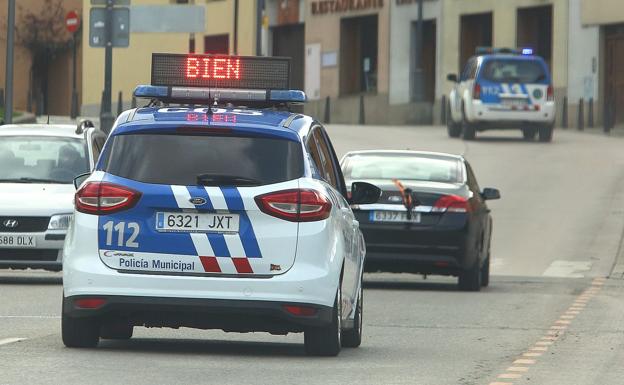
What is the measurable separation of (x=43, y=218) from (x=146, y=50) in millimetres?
56711

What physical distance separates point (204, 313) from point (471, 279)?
9.06m

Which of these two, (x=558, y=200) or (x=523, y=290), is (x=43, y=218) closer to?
(x=523, y=290)

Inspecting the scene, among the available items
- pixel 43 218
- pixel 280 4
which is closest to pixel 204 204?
pixel 43 218

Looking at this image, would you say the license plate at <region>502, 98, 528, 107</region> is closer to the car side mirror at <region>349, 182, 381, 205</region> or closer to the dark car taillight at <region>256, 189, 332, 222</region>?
the car side mirror at <region>349, 182, 381, 205</region>

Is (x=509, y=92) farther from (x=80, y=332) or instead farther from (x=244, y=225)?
(x=244, y=225)

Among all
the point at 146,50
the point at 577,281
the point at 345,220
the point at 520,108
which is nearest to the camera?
the point at 345,220

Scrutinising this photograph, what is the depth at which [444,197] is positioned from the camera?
19984 millimetres

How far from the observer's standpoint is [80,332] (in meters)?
12.2

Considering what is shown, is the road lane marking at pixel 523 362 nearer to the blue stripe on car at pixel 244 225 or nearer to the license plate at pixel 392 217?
the blue stripe on car at pixel 244 225

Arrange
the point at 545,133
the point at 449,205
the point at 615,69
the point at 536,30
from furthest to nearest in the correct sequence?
the point at 536,30 < the point at 615,69 < the point at 545,133 < the point at 449,205

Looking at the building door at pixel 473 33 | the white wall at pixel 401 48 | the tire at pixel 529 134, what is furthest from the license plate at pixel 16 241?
→ the white wall at pixel 401 48

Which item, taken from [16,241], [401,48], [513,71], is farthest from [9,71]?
[401,48]

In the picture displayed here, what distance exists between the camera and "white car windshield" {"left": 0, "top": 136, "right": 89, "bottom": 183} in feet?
67.4

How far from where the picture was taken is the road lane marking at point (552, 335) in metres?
11.5
